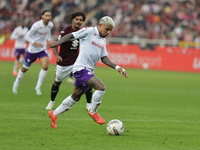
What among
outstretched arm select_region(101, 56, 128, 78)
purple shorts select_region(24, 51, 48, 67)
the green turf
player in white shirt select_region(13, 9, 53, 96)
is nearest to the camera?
the green turf

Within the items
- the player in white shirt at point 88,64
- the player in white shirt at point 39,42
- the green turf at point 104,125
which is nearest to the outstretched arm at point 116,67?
the player in white shirt at point 88,64

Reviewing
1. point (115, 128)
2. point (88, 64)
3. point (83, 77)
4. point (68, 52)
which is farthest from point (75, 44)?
point (115, 128)

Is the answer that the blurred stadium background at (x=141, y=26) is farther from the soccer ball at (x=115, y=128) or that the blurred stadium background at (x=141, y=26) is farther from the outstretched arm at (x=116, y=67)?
the soccer ball at (x=115, y=128)

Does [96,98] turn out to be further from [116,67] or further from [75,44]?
[75,44]

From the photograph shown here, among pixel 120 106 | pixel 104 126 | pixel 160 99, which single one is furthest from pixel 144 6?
pixel 104 126

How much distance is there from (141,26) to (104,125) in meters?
24.0

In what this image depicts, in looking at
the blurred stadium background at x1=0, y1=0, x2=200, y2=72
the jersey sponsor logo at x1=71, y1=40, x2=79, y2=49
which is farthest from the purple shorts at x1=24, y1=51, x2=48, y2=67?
the blurred stadium background at x1=0, y1=0, x2=200, y2=72

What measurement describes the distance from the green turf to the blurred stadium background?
13.8 m

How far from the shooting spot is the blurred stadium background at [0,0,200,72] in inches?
Answer: 1161

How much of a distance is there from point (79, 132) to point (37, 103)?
415 centimetres

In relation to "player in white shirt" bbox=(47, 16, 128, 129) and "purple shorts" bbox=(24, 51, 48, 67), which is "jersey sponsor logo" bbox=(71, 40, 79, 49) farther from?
"player in white shirt" bbox=(47, 16, 128, 129)

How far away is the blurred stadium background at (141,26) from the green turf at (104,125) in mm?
13774

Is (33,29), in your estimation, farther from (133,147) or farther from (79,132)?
Result: (133,147)

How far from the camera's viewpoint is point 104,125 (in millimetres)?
9008
